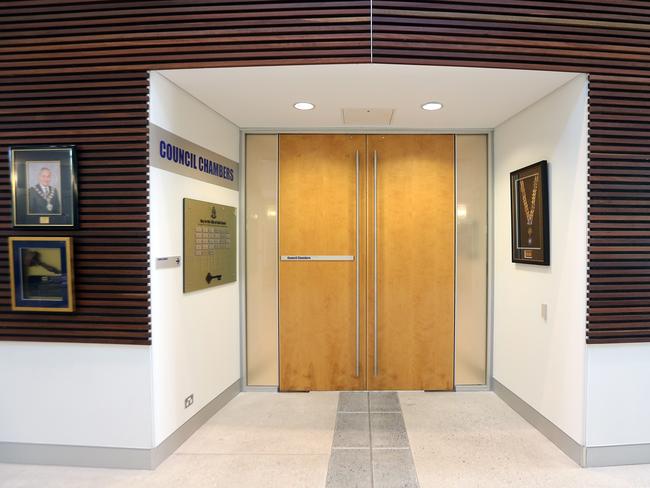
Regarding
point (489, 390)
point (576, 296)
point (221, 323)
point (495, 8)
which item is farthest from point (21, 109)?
point (489, 390)

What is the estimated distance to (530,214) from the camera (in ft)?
12.5

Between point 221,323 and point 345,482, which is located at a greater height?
point 221,323

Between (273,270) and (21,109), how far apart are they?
269 centimetres

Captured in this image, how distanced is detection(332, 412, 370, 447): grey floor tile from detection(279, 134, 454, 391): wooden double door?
680mm

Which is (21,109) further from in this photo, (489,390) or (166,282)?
(489,390)

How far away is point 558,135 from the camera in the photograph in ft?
11.2

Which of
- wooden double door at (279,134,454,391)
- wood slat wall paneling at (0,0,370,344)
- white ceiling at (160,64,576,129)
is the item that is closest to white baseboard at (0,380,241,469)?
wood slat wall paneling at (0,0,370,344)

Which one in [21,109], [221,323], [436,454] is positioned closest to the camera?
[21,109]

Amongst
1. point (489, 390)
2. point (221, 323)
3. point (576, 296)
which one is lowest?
point (489, 390)

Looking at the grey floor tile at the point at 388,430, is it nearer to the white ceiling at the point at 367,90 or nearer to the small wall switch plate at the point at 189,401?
the small wall switch plate at the point at 189,401

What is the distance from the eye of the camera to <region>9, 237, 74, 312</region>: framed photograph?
120 inches

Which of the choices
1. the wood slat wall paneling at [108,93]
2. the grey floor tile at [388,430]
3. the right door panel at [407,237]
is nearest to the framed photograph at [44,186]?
the wood slat wall paneling at [108,93]

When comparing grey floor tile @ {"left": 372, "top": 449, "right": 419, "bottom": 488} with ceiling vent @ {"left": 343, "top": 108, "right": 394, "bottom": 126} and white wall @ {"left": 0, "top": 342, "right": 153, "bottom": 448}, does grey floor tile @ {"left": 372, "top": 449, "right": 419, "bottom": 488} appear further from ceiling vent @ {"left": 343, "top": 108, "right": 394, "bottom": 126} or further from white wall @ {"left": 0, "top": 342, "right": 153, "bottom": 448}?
ceiling vent @ {"left": 343, "top": 108, "right": 394, "bottom": 126}

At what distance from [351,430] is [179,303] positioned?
1922 millimetres
